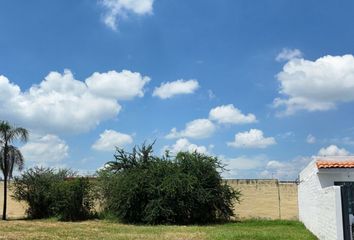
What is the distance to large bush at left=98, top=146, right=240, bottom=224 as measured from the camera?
3338 cm

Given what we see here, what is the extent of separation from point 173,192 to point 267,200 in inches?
825

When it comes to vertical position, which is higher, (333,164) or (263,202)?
(333,164)

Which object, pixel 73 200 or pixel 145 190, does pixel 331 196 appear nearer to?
pixel 145 190

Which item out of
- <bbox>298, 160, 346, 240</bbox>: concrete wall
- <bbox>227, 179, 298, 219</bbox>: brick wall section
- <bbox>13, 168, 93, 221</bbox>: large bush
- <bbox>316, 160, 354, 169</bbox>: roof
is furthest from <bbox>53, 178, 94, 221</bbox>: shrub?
<bbox>316, 160, 354, 169</bbox>: roof

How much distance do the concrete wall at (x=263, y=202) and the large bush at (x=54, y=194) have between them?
148 inches

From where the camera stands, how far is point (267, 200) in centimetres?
5188

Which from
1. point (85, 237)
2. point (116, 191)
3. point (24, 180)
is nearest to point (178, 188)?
point (116, 191)

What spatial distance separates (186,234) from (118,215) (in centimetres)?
1069

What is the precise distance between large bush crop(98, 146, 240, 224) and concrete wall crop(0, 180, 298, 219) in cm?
614

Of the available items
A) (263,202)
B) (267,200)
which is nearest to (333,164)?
(263,202)

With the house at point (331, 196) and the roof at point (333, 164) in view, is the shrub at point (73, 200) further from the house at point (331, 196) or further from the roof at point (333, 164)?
the roof at point (333, 164)

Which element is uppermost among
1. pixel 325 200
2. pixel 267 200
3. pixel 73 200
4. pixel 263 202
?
pixel 267 200

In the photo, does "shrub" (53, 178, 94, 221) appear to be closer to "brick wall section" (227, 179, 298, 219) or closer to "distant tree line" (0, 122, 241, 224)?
"distant tree line" (0, 122, 241, 224)

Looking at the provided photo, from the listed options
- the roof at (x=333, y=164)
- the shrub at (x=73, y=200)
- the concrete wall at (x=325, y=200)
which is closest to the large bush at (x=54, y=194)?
the shrub at (x=73, y=200)
